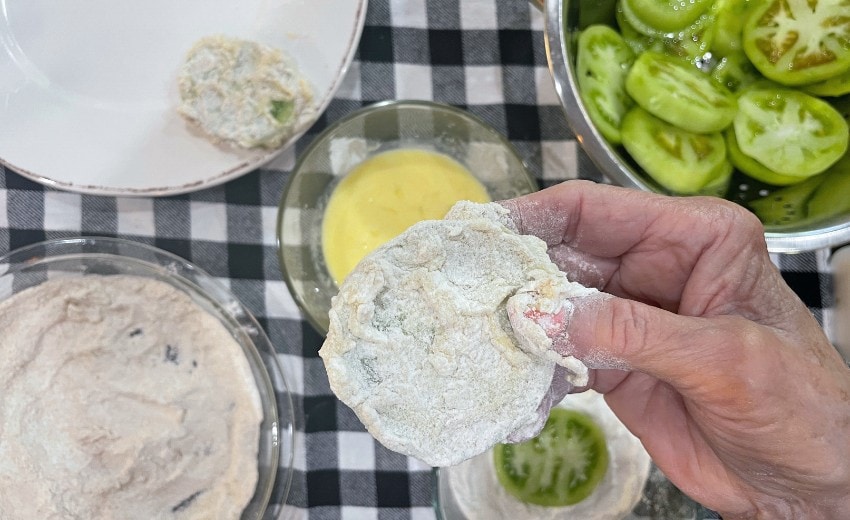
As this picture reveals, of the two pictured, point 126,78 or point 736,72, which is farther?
point 126,78

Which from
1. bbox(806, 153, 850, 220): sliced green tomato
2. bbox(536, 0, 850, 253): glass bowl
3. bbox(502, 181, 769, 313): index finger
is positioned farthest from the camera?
bbox(806, 153, 850, 220): sliced green tomato

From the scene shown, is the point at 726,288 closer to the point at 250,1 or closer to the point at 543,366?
the point at 543,366

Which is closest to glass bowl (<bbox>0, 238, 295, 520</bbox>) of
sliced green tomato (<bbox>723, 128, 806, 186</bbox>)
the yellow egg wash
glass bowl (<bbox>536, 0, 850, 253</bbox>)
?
the yellow egg wash

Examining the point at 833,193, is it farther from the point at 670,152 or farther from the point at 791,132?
the point at 670,152

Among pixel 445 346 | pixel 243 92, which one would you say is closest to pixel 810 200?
pixel 445 346

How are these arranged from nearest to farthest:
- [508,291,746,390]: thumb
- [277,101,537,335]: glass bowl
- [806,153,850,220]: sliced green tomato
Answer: [508,291,746,390]: thumb, [806,153,850,220]: sliced green tomato, [277,101,537,335]: glass bowl

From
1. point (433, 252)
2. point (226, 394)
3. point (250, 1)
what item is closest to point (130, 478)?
point (226, 394)

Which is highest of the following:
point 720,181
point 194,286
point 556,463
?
point 720,181

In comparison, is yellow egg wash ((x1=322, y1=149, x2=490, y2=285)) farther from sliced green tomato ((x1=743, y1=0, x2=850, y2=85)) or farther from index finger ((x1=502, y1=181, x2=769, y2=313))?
sliced green tomato ((x1=743, y1=0, x2=850, y2=85))
